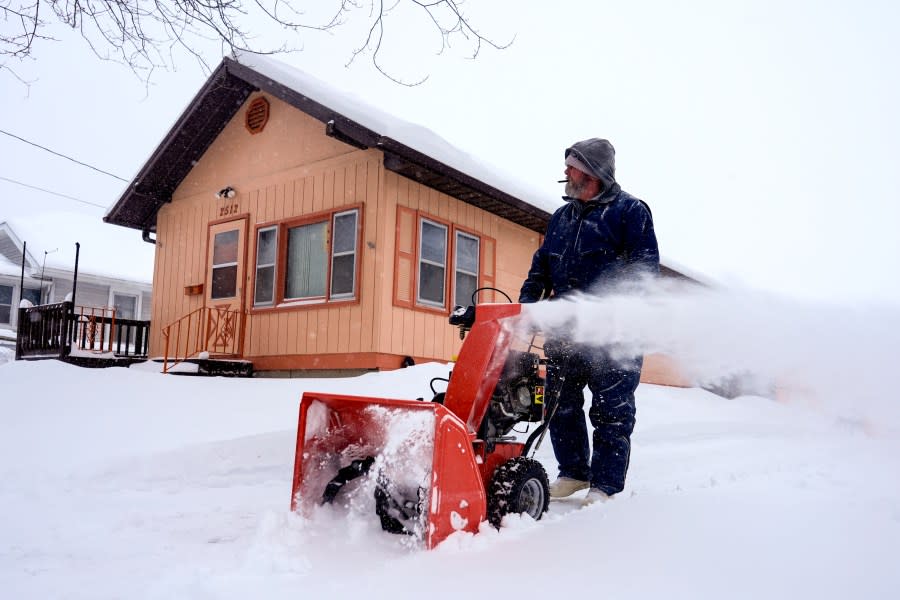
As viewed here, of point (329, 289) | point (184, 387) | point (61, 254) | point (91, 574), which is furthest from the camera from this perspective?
point (61, 254)

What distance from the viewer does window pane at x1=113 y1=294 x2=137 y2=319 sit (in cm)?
2252

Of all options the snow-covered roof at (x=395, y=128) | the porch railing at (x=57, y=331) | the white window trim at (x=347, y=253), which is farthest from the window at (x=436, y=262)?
the porch railing at (x=57, y=331)

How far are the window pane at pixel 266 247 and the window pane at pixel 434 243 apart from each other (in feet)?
7.88

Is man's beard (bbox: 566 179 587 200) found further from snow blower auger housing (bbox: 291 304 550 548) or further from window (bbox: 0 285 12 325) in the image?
window (bbox: 0 285 12 325)

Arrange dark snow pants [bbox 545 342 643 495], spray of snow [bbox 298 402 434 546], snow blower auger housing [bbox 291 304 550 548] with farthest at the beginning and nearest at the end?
dark snow pants [bbox 545 342 643 495] < spray of snow [bbox 298 402 434 546] < snow blower auger housing [bbox 291 304 550 548]

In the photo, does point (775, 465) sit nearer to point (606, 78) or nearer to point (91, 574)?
point (91, 574)

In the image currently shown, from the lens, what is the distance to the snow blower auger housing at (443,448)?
8.68 ft

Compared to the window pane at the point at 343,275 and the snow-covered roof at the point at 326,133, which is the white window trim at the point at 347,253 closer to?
the window pane at the point at 343,275

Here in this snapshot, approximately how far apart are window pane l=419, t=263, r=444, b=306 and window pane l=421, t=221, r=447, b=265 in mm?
124

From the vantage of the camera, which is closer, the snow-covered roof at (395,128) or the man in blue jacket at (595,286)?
the man in blue jacket at (595,286)

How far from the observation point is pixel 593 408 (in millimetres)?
3473

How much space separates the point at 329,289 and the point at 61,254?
1662 cm

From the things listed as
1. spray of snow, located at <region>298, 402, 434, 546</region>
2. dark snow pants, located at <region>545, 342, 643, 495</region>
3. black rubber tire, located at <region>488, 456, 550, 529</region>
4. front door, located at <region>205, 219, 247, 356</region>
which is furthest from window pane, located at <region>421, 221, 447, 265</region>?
black rubber tire, located at <region>488, 456, 550, 529</region>

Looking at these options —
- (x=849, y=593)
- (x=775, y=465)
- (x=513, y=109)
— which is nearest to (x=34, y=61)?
(x=849, y=593)
